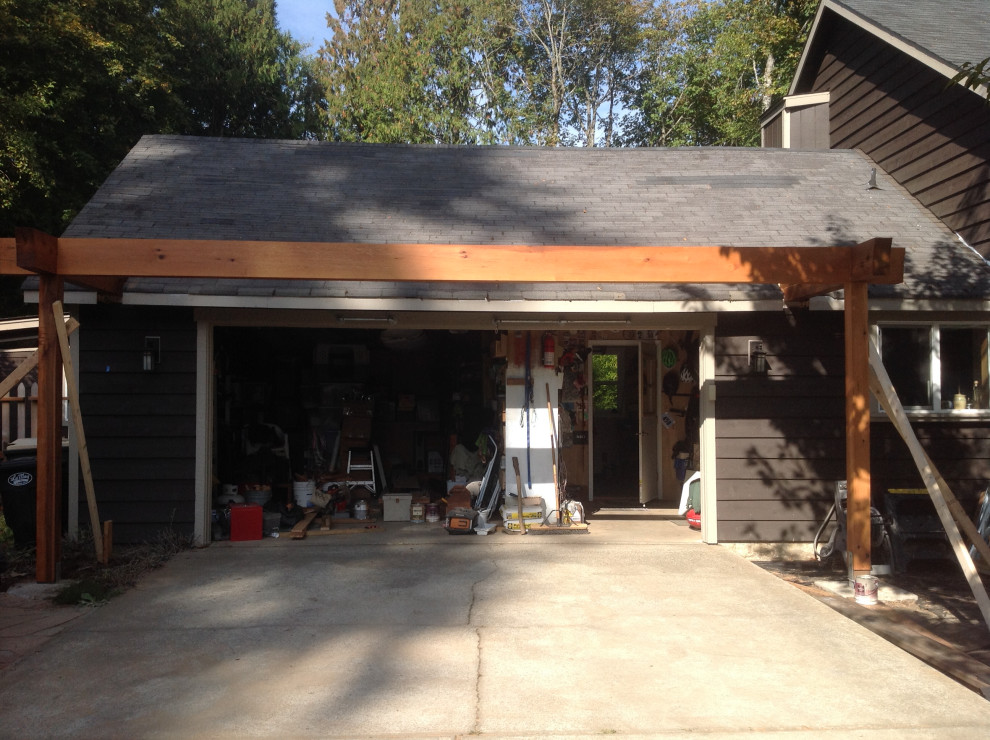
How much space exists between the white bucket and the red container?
1183 millimetres

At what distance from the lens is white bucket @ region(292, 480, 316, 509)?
30.4 ft

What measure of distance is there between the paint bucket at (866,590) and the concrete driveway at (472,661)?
0.39m

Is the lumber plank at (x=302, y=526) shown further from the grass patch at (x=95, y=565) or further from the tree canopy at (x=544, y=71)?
the tree canopy at (x=544, y=71)

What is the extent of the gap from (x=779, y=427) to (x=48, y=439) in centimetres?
634

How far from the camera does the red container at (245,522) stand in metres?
8.03

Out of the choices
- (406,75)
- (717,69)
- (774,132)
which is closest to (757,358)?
(774,132)

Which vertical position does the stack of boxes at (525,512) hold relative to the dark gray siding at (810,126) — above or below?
below

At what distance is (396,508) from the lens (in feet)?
30.0

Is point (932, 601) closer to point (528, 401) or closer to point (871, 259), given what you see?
point (871, 259)

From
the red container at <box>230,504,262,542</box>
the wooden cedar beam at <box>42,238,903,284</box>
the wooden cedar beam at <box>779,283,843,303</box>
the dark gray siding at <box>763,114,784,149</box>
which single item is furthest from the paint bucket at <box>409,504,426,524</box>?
the dark gray siding at <box>763,114,784,149</box>

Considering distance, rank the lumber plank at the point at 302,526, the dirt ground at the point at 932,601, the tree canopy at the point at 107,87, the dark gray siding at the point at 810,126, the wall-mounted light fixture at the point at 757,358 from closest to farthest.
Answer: the dirt ground at the point at 932,601 → the wall-mounted light fixture at the point at 757,358 → the lumber plank at the point at 302,526 → the dark gray siding at the point at 810,126 → the tree canopy at the point at 107,87

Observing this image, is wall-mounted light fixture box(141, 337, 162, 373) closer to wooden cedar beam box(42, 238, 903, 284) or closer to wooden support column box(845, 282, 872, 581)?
wooden cedar beam box(42, 238, 903, 284)

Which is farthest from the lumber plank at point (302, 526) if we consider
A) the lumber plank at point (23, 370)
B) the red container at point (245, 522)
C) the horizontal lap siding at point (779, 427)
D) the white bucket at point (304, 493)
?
the horizontal lap siding at point (779, 427)

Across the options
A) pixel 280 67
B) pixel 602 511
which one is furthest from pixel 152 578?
pixel 280 67
